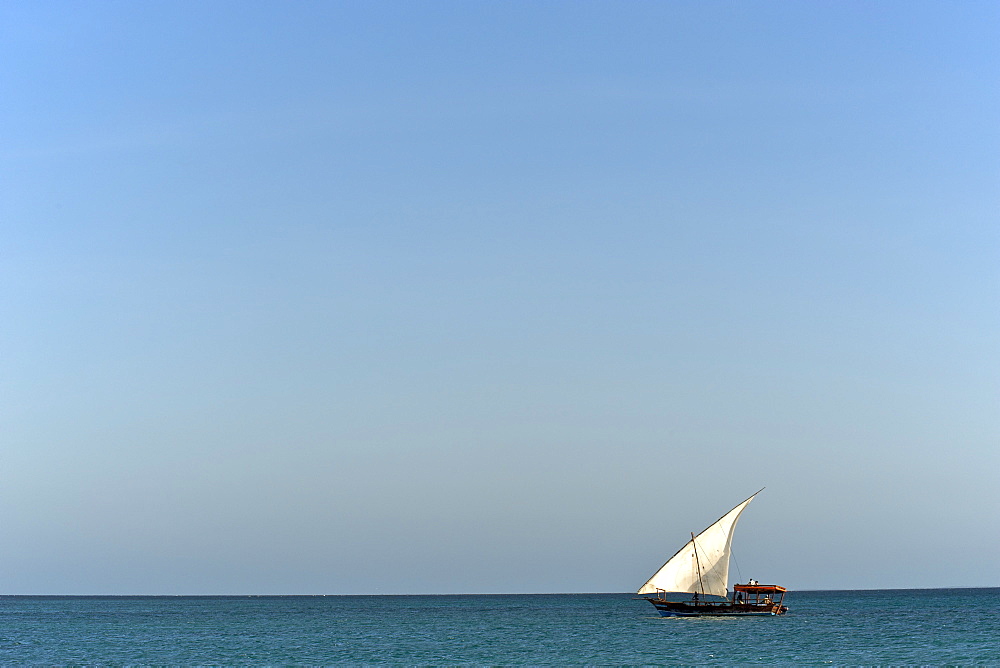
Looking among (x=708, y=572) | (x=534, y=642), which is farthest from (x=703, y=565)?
(x=534, y=642)

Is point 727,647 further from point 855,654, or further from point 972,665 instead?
point 972,665

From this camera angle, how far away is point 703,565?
100500mm

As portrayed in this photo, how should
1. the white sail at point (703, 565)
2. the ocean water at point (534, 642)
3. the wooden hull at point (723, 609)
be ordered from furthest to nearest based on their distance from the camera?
the wooden hull at point (723, 609), the white sail at point (703, 565), the ocean water at point (534, 642)

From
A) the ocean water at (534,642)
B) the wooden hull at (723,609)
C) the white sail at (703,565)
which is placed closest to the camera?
the ocean water at (534,642)

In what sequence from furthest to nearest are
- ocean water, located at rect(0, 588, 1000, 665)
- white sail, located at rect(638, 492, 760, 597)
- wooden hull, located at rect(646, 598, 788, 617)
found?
wooden hull, located at rect(646, 598, 788, 617)
white sail, located at rect(638, 492, 760, 597)
ocean water, located at rect(0, 588, 1000, 665)

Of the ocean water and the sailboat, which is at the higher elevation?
the sailboat

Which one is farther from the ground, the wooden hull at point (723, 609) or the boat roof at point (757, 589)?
the boat roof at point (757, 589)

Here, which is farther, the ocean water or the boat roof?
the boat roof

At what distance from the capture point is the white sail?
325 feet

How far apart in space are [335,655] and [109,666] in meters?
A: 13.5

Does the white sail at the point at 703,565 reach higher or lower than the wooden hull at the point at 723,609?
higher

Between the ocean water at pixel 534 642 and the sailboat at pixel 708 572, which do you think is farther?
the sailboat at pixel 708 572

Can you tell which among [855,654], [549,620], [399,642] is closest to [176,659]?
[399,642]

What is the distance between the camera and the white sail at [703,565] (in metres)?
99.1
